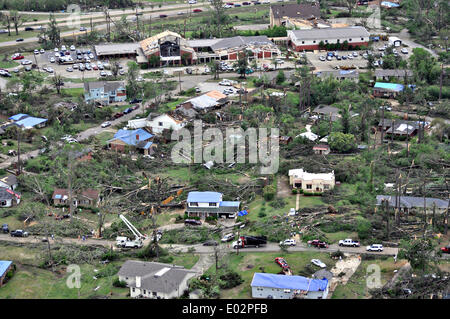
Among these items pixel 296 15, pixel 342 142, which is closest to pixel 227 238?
pixel 342 142

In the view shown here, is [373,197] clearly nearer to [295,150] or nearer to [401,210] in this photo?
[401,210]

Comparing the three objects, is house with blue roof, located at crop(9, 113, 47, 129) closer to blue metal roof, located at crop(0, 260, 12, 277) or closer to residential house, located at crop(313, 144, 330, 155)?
blue metal roof, located at crop(0, 260, 12, 277)

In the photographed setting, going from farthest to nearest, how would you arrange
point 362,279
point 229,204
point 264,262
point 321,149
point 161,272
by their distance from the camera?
point 321,149, point 229,204, point 264,262, point 362,279, point 161,272

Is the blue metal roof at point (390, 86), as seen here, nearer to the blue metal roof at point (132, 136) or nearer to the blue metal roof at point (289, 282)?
the blue metal roof at point (132, 136)

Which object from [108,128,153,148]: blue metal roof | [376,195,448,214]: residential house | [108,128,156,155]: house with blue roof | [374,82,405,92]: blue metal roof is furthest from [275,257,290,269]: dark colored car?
[374,82,405,92]: blue metal roof

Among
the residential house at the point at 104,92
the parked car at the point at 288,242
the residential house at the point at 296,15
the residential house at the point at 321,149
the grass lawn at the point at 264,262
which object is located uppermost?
the residential house at the point at 296,15

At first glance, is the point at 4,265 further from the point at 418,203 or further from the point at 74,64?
the point at 74,64

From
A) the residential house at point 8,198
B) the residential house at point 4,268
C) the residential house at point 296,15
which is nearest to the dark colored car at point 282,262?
the residential house at point 4,268

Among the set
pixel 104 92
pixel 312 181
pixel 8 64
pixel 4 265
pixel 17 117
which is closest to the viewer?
pixel 4 265
